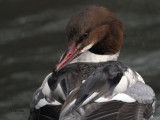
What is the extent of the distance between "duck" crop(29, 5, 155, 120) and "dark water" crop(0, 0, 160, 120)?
48.1 inches

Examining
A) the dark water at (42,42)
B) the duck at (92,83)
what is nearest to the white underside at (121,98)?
the duck at (92,83)

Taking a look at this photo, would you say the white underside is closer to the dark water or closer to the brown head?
the brown head

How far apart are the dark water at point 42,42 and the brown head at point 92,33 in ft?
3.94

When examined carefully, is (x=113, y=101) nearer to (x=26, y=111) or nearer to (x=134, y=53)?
(x=26, y=111)

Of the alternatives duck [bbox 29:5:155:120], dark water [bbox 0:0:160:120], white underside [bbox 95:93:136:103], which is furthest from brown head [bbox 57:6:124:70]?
dark water [bbox 0:0:160:120]

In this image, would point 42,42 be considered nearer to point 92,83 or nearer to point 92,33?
point 92,33

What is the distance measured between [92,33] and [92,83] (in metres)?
1.08

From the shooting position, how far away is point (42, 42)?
9.09 meters

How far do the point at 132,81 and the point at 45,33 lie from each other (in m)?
3.65

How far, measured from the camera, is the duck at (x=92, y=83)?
17.0 ft

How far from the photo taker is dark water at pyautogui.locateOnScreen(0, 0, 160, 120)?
7.97m

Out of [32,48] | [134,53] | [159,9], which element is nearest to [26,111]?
[32,48]

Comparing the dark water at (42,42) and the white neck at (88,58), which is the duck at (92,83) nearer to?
the white neck at (88,58)

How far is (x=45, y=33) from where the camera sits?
9.29m
